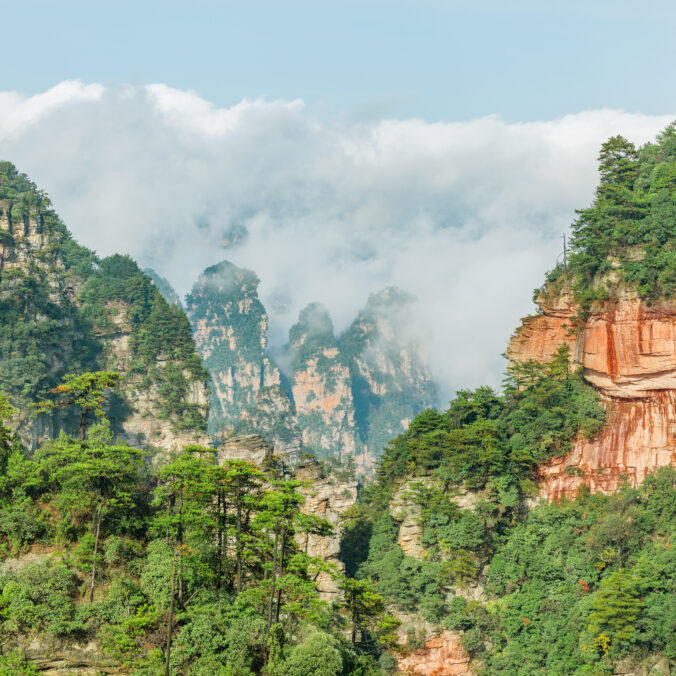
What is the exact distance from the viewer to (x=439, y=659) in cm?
3934

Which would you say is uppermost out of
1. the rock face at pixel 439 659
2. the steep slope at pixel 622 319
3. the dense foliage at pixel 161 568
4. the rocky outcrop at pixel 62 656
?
the steep slope at pixel 622 319

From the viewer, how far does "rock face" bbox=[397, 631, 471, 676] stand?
39.2 meters

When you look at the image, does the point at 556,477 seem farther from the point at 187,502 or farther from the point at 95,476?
the point at 95,476

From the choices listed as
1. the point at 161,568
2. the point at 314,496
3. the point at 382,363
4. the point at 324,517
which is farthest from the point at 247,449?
the point at 382,363

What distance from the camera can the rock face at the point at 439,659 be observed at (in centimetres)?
3916

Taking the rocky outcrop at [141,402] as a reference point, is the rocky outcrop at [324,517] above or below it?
below

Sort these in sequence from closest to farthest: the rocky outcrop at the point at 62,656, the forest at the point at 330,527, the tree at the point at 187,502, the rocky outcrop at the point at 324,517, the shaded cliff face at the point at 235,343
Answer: the rocky outcrop at the point at 62,656 < the forest at the point at 330,527 < the tree at the point at 187,502 < the rocky outcrop at the point at 324,517 < the shaded cliff face at the point at 235,343

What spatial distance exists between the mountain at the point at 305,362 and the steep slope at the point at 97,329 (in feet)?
200

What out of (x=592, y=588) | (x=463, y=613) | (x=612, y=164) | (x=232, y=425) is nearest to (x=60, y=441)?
(x=463, y=613)

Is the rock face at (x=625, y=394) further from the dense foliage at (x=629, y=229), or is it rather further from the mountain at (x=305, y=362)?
the mountain at (x=305, y=362)

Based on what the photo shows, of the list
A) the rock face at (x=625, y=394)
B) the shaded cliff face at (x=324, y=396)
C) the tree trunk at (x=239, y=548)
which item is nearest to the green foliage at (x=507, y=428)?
the rock face at (x=625, y=394)

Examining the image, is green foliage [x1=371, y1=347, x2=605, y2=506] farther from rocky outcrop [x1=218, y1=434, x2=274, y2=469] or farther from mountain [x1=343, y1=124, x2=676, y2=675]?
rocky outcrop [x1=218, y1=434, x2=274, y2=469]

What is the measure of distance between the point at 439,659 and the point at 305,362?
311 feet

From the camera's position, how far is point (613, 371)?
137 ft
